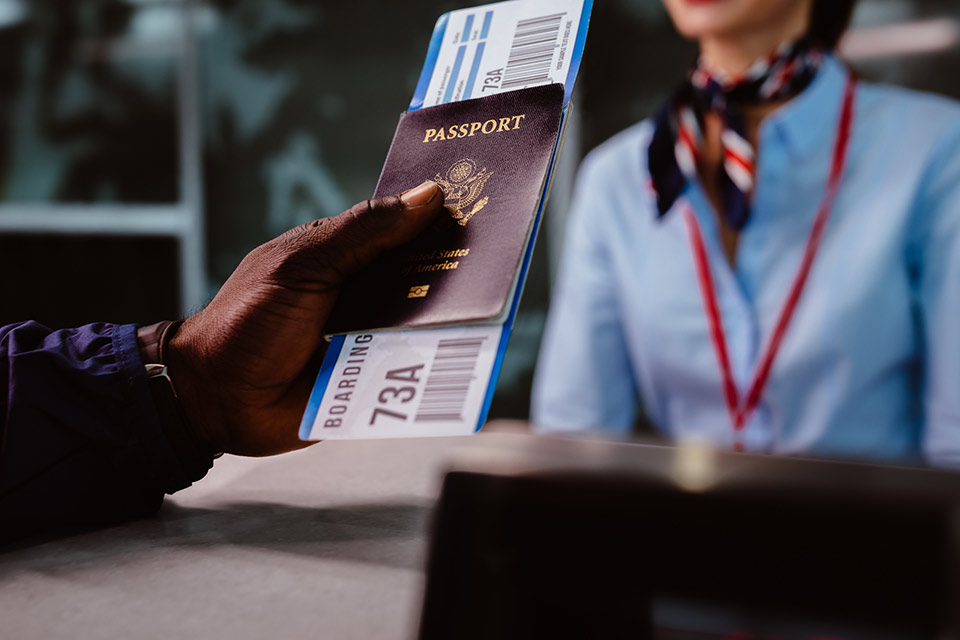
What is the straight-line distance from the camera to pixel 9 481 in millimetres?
458

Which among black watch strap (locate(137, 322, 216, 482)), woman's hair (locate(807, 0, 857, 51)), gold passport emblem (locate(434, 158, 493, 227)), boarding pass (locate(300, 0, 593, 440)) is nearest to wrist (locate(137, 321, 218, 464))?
black watch strap (locate(137, 322, 216, 482))

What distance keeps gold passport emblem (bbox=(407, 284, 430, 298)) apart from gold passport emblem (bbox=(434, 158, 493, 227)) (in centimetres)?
5

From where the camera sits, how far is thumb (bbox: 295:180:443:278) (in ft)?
1.58

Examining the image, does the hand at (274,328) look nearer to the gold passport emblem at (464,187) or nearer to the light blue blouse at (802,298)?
the gold passport emblem at (464,187)

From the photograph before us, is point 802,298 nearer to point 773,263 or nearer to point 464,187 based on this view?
point 773,263

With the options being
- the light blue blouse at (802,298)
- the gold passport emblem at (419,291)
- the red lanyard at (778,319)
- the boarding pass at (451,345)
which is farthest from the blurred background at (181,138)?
the gold passport emblem at (419,291)

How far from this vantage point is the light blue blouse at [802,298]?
3.58 ft

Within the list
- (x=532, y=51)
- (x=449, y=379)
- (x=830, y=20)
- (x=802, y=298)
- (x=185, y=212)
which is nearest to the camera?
(x=449, y=379)

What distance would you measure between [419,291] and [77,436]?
0.76 ft

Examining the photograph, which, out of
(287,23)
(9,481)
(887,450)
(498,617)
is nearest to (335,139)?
(287,23)

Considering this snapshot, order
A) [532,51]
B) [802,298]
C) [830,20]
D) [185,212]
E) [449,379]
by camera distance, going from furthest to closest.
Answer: [185,212] → [830,20] → [802,298] → [532,51] → [449,379]

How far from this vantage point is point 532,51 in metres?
0.54

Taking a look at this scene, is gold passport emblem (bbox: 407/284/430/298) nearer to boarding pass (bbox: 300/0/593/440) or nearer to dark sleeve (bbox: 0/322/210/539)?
boarding pass (bbox: 300/0/593/440)

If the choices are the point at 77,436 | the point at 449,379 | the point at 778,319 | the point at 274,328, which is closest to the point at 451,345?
the point at 449,379
